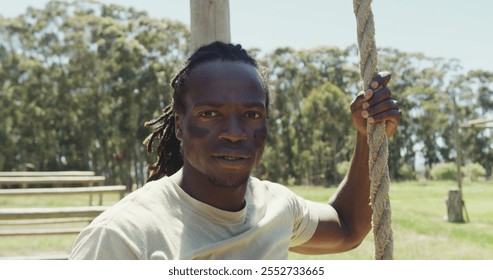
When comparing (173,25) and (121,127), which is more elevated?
(173,25)

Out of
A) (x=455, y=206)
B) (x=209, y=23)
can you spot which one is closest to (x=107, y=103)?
(x=455, y=206)

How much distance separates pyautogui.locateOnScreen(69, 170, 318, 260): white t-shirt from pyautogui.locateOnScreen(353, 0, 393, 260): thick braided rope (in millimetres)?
271

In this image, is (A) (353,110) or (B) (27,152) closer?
(A) (353,110)

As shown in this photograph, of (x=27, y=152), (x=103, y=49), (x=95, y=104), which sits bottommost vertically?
(x=27, y=152)

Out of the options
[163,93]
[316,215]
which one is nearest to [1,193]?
[316,215]

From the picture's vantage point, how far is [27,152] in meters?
24.6

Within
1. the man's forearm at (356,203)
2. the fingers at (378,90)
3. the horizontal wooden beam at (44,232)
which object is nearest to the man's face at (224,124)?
the fingers at (378,90)

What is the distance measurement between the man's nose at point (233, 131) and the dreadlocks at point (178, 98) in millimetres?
163

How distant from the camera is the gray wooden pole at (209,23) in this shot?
263 centimetres

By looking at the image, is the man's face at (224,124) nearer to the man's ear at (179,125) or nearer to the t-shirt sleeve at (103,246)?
the man's ear at (179,125)

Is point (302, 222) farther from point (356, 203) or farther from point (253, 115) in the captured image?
point (253, 115)
